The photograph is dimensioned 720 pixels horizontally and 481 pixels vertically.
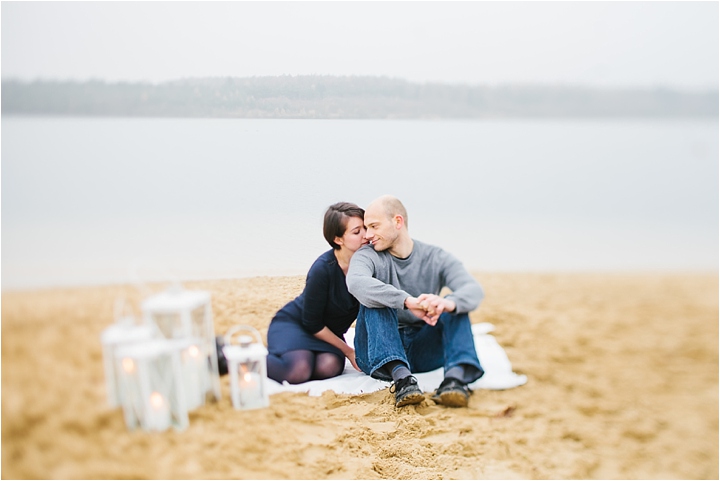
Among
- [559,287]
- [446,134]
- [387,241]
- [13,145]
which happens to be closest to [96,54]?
[13,145]

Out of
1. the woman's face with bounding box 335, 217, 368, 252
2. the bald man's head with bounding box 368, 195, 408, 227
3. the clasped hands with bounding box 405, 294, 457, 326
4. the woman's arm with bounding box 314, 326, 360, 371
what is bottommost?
the woman's arm with bounding box 314, 326, 360, 371

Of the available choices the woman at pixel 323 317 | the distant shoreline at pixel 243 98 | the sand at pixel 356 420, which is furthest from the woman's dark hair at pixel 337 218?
the distant shoreline at pixel 243 98

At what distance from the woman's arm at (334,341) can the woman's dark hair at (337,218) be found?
20 cm

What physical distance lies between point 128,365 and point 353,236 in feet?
1.73

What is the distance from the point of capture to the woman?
4.61 feet

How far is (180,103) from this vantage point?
146cm

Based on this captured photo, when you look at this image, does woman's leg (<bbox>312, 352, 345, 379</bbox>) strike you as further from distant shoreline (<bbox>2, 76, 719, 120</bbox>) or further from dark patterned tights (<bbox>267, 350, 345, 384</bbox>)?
distant shoreline (<bbox>2, 76, 719, 120</bbox>)

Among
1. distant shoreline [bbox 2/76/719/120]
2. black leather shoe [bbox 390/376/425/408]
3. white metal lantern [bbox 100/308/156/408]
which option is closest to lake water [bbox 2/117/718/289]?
distant shoreline [bbox 2/76/719/120]

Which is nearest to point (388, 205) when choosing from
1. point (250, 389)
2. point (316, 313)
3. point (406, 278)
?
point (406, 278)

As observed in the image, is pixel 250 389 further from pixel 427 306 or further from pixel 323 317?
pixel 427 306

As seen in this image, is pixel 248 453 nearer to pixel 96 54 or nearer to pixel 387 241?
pixel 387 241

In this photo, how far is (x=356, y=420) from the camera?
1537 mm

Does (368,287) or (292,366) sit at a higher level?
(368,287)

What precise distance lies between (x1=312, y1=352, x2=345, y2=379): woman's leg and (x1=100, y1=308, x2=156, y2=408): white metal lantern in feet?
1.26
